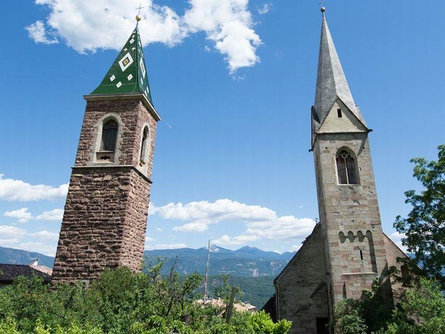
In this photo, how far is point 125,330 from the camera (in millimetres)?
8086

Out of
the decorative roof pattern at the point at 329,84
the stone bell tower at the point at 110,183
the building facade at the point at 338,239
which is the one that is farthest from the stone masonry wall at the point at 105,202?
the decorative roof pattern at the point at 329,84

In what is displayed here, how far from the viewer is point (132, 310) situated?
8.90 metres

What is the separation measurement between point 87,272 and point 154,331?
756cm

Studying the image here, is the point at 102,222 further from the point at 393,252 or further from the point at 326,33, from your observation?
the point at 326,33

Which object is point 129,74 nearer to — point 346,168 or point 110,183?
point 110,183

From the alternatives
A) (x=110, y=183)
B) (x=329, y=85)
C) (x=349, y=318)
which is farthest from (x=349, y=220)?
(x=110, y=183)

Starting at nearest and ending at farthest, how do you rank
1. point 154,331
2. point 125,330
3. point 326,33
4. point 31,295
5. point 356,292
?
point 154,331, point 125,330, point 31,295, point 356,292, point 326,33

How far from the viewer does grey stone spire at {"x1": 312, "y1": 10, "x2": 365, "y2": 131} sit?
21.1 meters

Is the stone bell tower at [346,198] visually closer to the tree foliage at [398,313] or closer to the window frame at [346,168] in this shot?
the window frame at [346,168]

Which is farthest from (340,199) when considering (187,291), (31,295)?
(31,295)

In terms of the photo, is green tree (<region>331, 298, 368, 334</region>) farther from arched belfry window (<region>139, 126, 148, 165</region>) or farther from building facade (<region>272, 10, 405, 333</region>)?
arched belfry window (<region>139, 126, 148, 165</region>)

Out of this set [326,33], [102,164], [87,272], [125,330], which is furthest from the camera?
[326,33]

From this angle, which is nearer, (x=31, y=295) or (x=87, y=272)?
(x=31, y=295)

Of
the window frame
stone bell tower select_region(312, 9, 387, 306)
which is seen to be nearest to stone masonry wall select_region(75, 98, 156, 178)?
stone bell tower select_region(312, 9, 387, 306)
